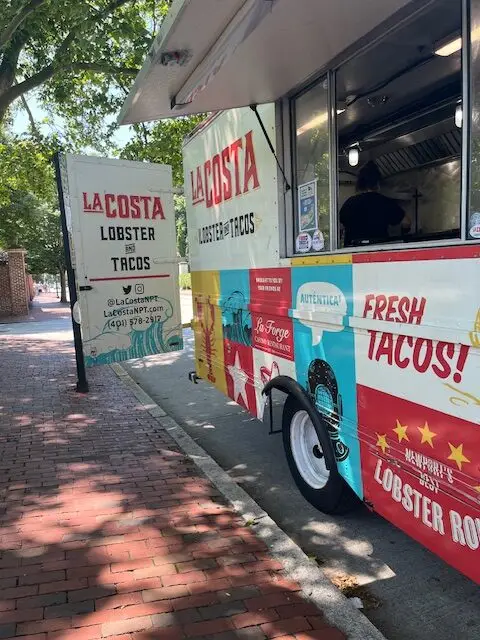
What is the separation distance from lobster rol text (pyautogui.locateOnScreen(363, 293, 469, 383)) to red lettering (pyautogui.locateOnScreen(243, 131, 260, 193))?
1682 millimetres

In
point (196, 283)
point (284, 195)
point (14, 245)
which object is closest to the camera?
point (284, 195)

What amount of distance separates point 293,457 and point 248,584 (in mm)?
1257

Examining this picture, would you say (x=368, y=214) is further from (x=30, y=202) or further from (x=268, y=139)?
(x=30, y=202)

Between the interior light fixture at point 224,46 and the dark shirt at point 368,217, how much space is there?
1239 mm

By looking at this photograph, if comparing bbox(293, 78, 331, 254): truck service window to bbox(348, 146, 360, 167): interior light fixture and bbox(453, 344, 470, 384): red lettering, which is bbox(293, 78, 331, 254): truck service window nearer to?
bbox(348, 146, 360, 167): interior light fixture

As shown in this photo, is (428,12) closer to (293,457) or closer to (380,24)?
(380,24)

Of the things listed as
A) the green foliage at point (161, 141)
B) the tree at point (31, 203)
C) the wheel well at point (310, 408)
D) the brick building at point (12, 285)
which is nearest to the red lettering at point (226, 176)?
the wheel well at point (310, 408)

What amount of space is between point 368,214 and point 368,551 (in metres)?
2.50

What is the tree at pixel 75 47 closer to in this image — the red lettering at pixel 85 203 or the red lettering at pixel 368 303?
the red lettering at pixel 85 203

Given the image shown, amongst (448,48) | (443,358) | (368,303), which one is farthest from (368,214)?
(443,358)

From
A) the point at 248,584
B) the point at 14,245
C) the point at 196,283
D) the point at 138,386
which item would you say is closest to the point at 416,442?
the point at 248,584

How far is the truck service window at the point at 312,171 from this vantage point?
10.5 ft

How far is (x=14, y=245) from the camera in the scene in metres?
22.9

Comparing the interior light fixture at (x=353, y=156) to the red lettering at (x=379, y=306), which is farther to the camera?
the interior light fixture at (x=353, y=156)
